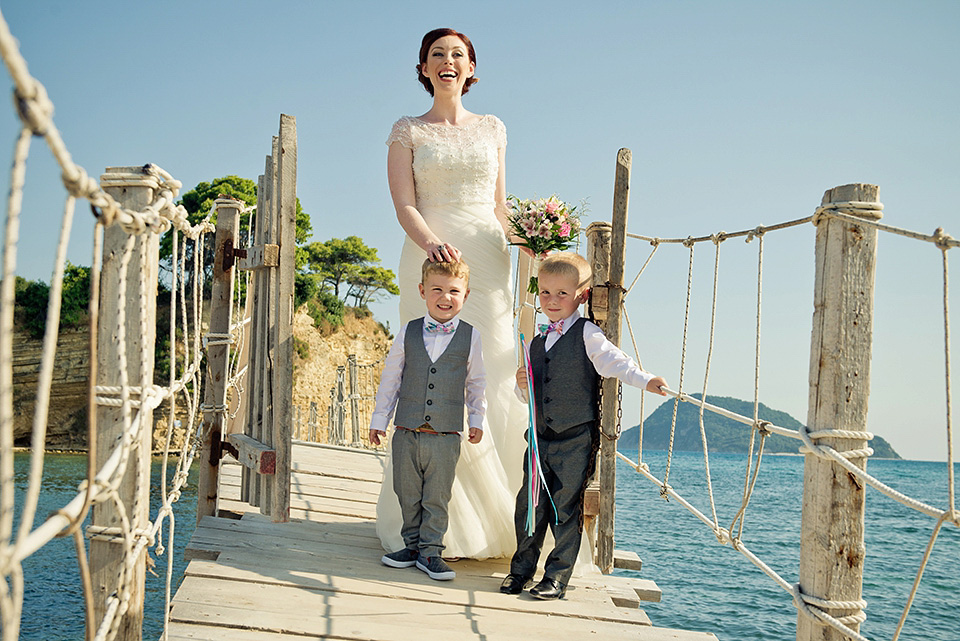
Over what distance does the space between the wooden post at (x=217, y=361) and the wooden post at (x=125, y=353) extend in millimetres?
2751

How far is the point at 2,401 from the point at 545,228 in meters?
2.54

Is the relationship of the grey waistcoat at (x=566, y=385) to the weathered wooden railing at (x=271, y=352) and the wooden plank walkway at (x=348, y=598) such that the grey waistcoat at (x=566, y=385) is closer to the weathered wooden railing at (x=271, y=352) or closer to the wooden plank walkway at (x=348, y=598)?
the wooden plank walkway at (x=348, y=598)

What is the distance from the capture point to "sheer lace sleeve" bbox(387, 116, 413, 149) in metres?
3.55

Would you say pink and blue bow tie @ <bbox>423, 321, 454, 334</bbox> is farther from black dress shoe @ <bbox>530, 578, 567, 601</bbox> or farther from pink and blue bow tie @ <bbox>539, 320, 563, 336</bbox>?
black dress shoe @ <bbox>530, 578, 567, 601</bbox>

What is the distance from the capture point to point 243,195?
34281 mm

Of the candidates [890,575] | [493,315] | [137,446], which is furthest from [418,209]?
[890,575]

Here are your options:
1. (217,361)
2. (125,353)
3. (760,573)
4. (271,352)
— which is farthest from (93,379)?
(760,573)

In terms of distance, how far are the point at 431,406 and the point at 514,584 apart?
0.73 meters

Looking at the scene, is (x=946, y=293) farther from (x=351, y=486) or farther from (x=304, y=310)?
(x=304, y=310)

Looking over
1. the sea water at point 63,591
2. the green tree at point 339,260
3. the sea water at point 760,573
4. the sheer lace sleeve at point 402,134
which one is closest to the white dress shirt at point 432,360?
the sheer lace sleeve at point 402,134

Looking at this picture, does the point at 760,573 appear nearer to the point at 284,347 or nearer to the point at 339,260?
the point at 284,347

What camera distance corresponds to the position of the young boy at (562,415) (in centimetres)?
287

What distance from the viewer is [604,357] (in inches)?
113

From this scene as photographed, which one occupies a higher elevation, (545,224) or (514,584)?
(545,224)
